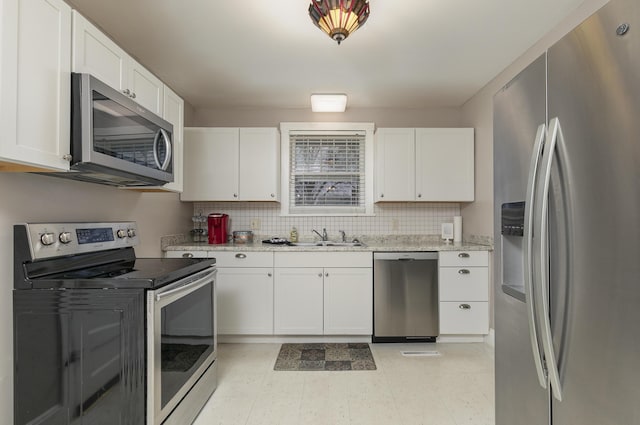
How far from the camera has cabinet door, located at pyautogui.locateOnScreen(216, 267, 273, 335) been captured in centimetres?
305

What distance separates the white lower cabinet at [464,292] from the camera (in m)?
3.04

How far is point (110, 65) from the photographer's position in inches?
67.8

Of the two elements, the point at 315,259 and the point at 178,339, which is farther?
Answer: the point at 315,259

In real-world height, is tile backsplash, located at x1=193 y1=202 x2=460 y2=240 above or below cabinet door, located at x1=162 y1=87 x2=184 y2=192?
below

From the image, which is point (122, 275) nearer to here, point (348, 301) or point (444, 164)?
point (348, 301)

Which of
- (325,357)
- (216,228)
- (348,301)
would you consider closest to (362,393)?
(325,357)

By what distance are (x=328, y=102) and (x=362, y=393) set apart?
255 centimetres

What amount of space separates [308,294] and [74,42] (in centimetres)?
239

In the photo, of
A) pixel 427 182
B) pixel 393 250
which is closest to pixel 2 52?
pixel 393 250

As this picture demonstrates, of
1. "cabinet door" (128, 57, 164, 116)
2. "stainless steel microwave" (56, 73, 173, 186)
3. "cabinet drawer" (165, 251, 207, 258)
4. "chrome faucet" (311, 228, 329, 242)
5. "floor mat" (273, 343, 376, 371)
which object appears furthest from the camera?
"chrome faucet" (311, 228, 329, 242)

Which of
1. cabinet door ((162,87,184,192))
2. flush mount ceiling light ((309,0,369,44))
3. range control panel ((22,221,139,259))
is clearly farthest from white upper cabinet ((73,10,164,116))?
flush mount ceiling light ((309,0,369,44))

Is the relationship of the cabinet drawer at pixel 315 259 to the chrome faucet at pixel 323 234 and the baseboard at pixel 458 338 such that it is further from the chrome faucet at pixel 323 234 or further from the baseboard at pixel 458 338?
the baseboard at pixel 458 338

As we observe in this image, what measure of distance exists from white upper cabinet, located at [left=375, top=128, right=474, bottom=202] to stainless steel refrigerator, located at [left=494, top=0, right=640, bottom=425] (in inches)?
88.1

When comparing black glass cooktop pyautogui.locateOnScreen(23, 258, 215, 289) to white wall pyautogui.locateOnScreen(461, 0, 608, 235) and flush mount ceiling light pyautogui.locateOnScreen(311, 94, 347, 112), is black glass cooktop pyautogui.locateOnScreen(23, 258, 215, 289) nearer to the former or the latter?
flush mount ceiling light pyautogui.locateOnScreen(311, 94, 347, 112)
